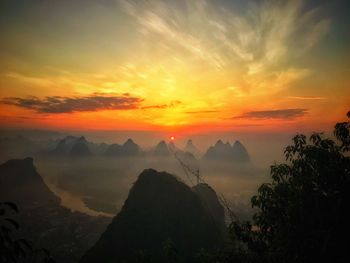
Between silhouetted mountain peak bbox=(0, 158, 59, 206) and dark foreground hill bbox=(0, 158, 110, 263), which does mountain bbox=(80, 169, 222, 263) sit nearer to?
dark foreground hill bbox=(0, 158, 110, 263)

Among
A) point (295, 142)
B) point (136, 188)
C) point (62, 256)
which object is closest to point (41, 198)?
point (62, 256)

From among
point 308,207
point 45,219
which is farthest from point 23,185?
point 308,207

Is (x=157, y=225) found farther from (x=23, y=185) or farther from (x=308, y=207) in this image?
(x=23, y=185)

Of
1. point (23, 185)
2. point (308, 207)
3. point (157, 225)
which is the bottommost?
point (23, 185)

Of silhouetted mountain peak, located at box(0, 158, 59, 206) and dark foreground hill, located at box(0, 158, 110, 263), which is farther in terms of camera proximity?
silhouetted mountain peak, located at box(0, 158, 59, 206)

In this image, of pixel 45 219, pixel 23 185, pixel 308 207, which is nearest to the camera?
pixel 308 207

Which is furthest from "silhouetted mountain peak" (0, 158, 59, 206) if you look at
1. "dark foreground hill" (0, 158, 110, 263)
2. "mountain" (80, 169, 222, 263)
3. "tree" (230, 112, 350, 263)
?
"tree" (230, 112, 350, 263)
